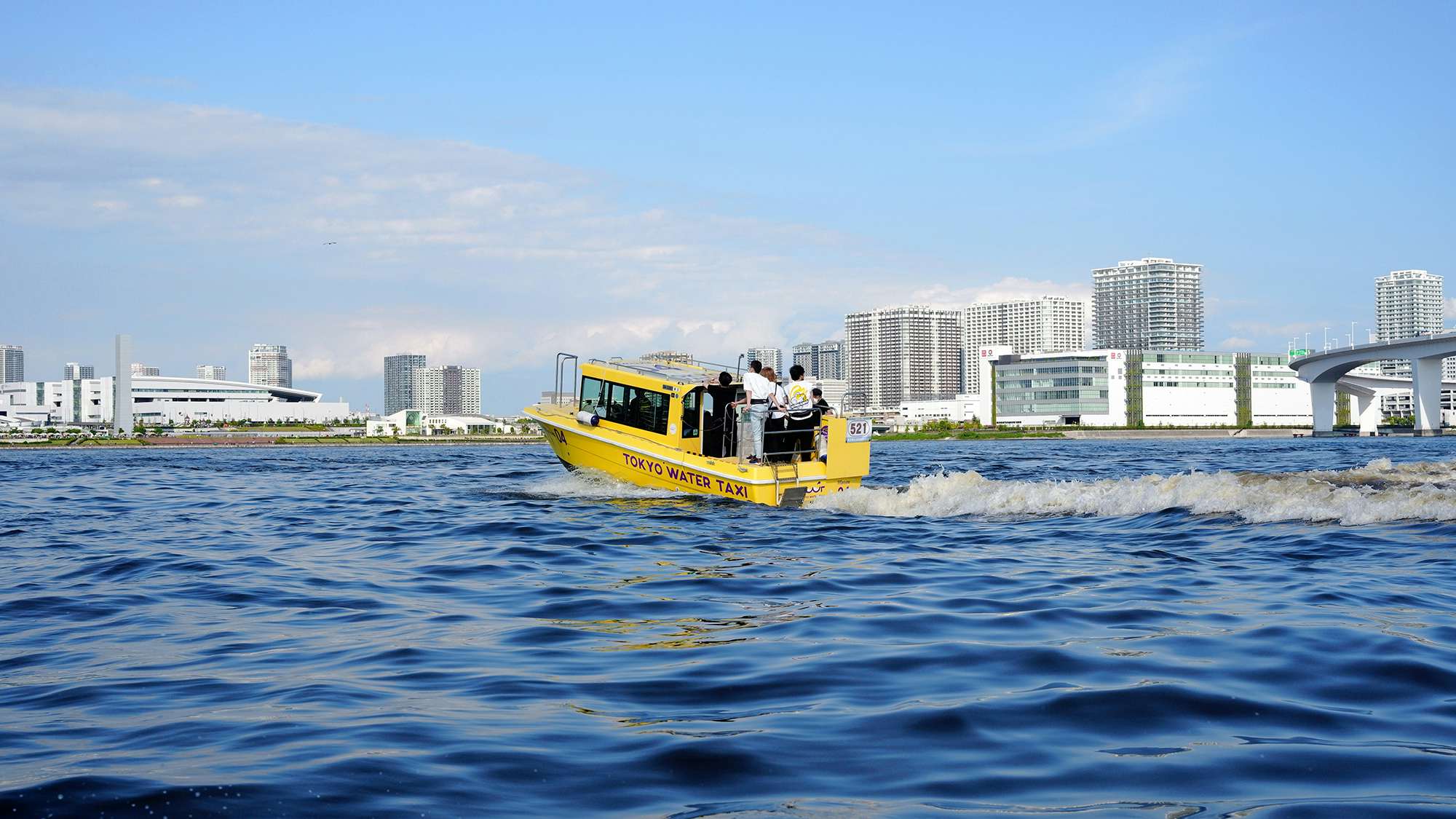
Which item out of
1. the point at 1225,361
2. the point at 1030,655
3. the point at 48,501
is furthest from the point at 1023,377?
the point at 1030,655

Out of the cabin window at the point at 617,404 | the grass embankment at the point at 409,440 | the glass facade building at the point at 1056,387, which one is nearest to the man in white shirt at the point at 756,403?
the cabin window at the point at 617,404

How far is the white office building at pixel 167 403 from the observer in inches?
6688

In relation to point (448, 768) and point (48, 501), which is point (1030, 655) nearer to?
point (448, 768)

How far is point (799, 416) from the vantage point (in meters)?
18.2

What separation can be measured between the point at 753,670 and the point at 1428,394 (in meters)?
104

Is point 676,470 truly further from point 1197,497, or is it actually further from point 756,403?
point 1197,497

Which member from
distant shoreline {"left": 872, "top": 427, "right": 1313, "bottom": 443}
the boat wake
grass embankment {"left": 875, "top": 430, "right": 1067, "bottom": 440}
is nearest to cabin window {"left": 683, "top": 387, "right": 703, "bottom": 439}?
the boat wake

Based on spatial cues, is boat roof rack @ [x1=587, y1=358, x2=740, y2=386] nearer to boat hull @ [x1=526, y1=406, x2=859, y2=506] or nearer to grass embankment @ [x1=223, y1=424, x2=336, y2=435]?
boat hull @ [x1=526, y1=406, x2=859, y2=506]

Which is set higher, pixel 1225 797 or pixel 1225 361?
pixel 1225 361

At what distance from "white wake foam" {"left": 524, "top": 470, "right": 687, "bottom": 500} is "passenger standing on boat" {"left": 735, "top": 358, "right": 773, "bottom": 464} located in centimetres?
167

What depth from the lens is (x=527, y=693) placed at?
5668 mm

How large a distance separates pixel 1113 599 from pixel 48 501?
70.3 feet

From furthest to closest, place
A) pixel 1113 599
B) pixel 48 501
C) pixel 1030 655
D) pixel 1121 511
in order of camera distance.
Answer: pixel 48 501 → pixel 1121 511 → pixel 1113 599 → pixel 1030 655

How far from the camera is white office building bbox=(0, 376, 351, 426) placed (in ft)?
557
